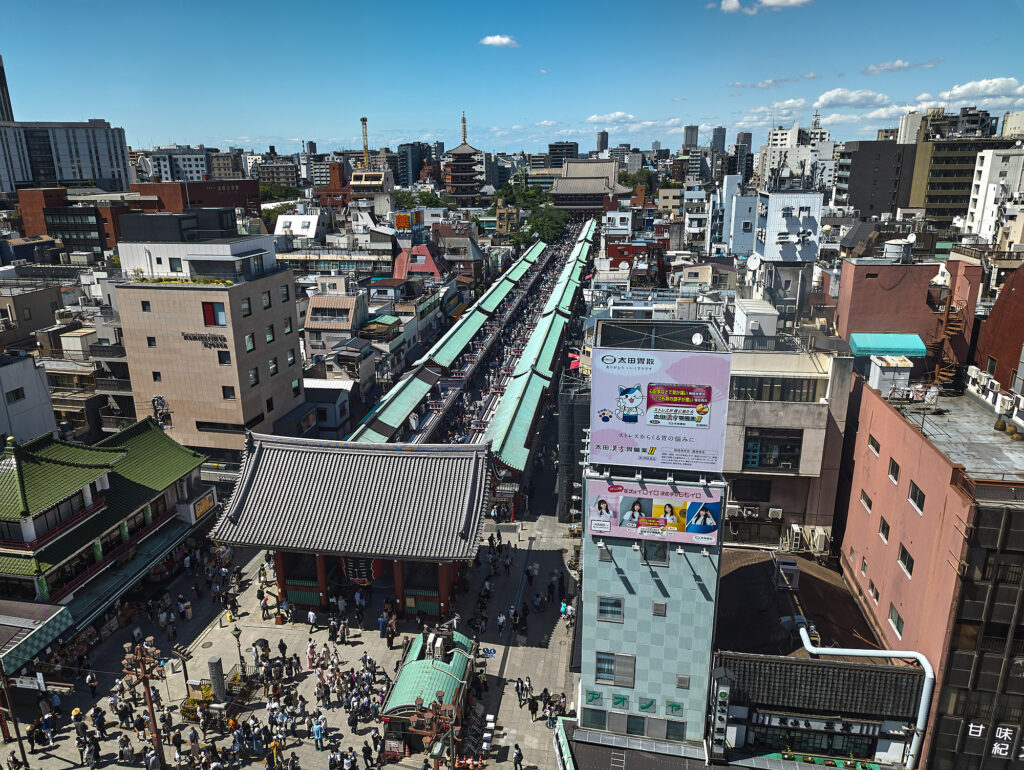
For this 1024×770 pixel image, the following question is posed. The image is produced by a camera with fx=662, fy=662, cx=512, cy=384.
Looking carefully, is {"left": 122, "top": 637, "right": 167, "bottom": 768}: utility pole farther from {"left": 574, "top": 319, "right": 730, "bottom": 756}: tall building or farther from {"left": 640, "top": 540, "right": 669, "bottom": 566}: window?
{"left": 640, "top": 540, "right": 669, "bottom": 566}: window

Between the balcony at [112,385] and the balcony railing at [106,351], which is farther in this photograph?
the balcony railing at [106,351]

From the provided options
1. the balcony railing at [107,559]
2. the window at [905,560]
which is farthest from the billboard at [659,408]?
the balcony railing at [107,559]

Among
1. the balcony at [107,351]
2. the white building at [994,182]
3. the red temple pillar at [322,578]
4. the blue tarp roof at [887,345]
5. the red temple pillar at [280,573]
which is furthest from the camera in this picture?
the white building at [994,182]

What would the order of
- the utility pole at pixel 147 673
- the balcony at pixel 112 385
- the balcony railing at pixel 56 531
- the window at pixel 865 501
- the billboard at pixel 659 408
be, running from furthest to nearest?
the balcony at pixel 112 385, the window at pixel 865 501, the balcony railing at pixel 56 531, the billboard at pixel 659 408, the utility pole at pixel 147 673

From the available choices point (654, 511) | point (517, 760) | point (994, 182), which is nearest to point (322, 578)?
point (517, 760)

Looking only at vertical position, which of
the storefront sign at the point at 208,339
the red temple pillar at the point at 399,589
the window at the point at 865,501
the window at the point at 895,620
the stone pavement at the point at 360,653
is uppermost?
the storefront sign at the point at 208,339

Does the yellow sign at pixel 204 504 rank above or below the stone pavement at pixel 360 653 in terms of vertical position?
above

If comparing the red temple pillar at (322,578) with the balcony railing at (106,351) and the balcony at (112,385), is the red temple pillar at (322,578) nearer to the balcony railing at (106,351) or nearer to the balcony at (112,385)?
the balcony at (112,385)

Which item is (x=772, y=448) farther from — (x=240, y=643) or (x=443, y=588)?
(x=240, y=643)
